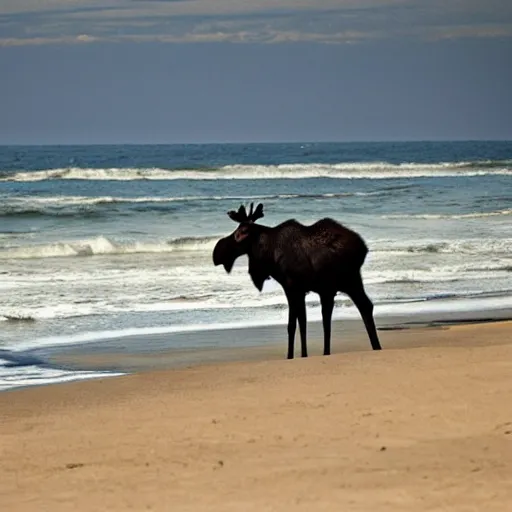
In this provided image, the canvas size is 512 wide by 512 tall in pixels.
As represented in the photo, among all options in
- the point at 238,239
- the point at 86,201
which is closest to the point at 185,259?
the point at 238,239

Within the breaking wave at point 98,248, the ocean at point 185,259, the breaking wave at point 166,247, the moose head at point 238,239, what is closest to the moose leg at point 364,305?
the moose head at point 238,239

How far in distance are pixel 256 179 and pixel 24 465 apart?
55001 millimetres

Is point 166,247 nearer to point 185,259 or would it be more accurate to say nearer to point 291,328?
point 185,259

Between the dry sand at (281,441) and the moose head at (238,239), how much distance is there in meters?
2.18

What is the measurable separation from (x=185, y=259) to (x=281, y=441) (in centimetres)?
1553

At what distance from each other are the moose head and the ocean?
1.17 meters

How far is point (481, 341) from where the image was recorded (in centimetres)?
1181

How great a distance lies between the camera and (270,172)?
6731 centimetres

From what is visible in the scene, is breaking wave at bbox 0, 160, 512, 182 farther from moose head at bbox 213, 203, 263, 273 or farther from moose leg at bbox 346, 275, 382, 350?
moose leg at bbox 346, 275, 382, 350

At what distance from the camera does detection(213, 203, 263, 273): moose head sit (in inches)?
456

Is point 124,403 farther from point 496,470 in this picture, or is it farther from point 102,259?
point 102,259

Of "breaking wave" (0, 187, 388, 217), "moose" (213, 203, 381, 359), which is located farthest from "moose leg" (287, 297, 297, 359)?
"breaking wave" (0, 187, 388, 217)

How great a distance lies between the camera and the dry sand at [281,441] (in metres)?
5.91

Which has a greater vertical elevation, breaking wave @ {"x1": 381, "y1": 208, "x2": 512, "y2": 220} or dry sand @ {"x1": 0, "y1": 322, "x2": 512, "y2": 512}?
dry sand @ {"x1": 0, "y1": 322, "x2": 512, "y2": 512}
